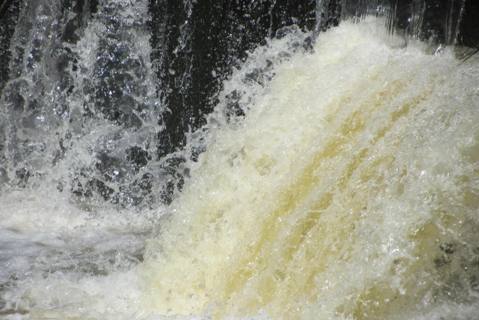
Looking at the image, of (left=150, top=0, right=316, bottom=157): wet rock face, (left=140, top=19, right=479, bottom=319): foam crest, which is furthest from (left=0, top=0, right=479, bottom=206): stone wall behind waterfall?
(left=140, top=19, right=479, bottom=319): foam crest

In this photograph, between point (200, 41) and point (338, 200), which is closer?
point (338, 200)

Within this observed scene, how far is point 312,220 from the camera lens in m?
2.57

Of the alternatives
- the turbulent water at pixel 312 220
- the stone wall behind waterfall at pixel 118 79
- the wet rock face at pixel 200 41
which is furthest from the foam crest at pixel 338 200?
the stone wall behind waterfall at pixel 118 79

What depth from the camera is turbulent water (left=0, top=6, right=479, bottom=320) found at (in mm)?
2174

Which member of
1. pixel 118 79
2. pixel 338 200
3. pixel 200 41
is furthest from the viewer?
pixel 118 79

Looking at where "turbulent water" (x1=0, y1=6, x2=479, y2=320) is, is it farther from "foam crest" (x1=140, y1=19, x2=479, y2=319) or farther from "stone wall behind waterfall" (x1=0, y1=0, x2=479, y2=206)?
"stone wall behind waterfall" (x1=0, y1=0, x2=479, y2=206)

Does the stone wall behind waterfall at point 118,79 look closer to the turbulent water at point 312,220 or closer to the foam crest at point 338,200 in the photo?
the turbulent water at point 312,220

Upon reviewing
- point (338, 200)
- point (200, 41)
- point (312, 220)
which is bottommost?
point (312, 220)

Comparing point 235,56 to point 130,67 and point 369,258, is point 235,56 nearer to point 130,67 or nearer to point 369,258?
point 130,67

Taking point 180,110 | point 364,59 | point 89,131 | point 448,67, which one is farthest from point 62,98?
point 448,67

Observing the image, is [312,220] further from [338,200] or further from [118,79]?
[118,79]

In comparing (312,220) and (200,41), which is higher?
(200,41)

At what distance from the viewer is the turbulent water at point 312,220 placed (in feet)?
7.13

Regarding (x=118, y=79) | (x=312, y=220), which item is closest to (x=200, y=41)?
(x=118, y=79)
